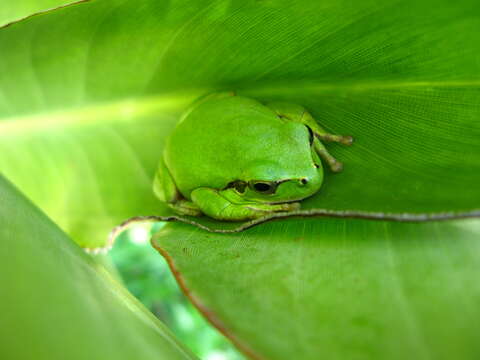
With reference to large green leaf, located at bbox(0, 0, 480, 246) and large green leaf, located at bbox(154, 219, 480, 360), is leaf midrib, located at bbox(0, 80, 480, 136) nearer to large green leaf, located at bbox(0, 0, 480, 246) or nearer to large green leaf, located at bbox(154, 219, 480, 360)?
large green leaf, located at bbox(0, 0, 480, 246)

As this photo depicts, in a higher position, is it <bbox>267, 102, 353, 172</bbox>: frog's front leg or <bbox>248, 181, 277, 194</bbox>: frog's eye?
<bbox>267, 102, 353, 172</bbox>: frog's front leg

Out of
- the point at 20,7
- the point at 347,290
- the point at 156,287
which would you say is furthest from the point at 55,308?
the point at 156,287

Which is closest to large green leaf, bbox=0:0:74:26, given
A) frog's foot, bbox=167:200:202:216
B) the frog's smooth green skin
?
the frog's smooth green skin

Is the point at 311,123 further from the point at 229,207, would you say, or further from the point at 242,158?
the point at 229,207

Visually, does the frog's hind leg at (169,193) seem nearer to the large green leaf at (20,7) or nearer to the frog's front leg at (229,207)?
the frog's front leg at (229,207)

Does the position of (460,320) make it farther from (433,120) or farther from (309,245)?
(433,120)

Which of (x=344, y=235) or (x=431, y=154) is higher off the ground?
(x=431, y=154)

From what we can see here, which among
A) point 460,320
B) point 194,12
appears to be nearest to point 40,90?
point 194,12
